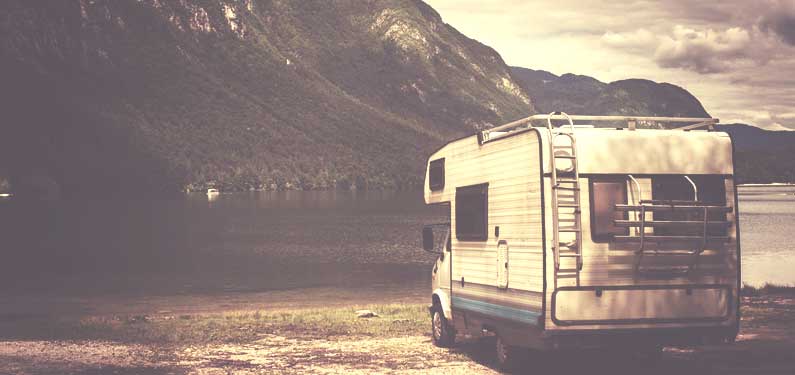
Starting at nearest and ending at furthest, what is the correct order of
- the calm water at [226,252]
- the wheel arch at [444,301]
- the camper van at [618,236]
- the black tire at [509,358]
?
1. the camper van at [618,236]
2. the black tire at [509,358]
3. the wheel arch at [444,301]
4. the calm water at [226,252]

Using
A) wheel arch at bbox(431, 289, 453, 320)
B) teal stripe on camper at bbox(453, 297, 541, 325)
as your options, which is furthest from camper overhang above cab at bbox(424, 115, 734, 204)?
wheel arch at bbox(431, 289, 453, 320)

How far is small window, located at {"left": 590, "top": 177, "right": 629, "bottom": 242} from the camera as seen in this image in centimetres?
1305

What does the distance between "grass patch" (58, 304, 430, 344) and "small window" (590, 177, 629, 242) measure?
7.24 m

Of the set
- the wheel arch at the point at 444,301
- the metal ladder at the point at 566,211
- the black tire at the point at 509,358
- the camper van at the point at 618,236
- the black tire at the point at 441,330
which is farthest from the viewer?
the black tire at the point at 441,330

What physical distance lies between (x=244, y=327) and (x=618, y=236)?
35.3 ft

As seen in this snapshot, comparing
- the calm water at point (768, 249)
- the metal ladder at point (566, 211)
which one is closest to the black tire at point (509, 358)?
the metal ladder at point (566, 211)

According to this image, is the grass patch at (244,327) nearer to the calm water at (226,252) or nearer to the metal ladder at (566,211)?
the metal ladder at (566,211)

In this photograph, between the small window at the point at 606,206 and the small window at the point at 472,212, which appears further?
the small window at the point at 472,212

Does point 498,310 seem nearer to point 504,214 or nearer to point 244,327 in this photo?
point 504,214

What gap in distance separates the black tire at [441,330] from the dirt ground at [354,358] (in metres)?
0.19

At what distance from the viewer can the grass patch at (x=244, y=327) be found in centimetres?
1964

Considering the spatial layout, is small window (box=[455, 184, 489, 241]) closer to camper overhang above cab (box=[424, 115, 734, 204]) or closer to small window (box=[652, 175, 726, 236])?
camper overhang above cab (box=[424, 115, 734, 204])

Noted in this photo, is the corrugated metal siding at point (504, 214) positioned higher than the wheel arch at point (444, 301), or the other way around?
the corrugated metal siding at point (504, 214)

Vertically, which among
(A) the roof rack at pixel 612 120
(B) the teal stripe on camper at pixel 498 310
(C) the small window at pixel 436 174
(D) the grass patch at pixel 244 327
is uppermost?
(A) the roof rack at pixel 612 120
